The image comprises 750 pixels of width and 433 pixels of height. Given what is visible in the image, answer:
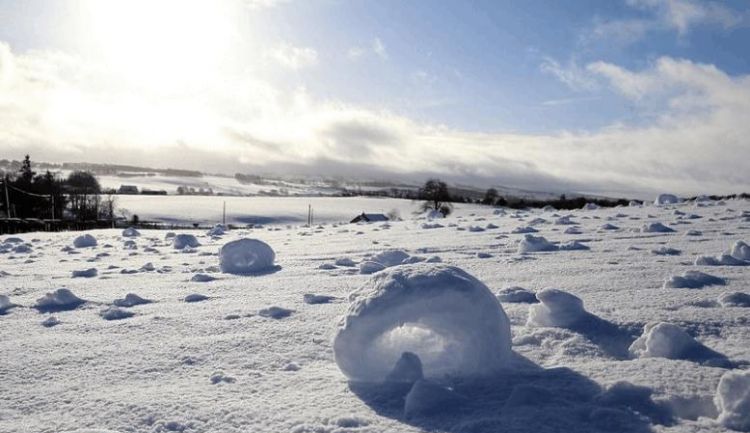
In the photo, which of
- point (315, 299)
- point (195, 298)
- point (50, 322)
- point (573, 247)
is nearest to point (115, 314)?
point (50, 322)

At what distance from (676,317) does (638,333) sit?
0.33 meters

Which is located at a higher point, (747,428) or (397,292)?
(397,292)

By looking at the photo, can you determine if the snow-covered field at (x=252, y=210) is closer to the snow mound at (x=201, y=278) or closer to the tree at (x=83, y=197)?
the tree at (x=83, y=197)

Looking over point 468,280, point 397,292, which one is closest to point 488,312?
point 468,280

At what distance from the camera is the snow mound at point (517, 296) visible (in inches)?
124

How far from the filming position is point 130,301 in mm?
3662

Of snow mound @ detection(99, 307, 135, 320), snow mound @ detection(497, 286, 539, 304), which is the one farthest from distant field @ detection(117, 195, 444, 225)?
snow mound @ detection(497, 286, 539, 304)

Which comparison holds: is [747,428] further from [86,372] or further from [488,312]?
[86,372]

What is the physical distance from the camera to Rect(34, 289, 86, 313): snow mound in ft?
12.0

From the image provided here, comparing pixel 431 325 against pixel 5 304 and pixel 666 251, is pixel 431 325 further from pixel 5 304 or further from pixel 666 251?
pixel 666 251

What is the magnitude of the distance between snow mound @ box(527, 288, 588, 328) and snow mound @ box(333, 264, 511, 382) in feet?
1.94

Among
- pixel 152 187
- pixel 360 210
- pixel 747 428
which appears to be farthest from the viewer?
pixel 152 187

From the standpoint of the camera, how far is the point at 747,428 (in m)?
1.49

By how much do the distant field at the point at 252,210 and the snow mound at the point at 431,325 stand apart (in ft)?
167
